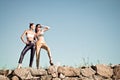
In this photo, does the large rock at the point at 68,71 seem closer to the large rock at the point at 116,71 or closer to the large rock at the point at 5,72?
Result: the large rock at the point at 116,71

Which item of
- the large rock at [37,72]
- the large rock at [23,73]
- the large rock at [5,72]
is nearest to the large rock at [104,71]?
the large rock at [37,72]

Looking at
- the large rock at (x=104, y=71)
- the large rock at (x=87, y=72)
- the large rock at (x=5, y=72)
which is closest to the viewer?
the large rock at (x=5, y=72)

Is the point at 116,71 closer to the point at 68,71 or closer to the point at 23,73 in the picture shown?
the point at 68,71

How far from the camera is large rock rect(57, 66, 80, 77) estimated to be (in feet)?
27.4

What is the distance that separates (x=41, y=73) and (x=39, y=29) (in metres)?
1.86

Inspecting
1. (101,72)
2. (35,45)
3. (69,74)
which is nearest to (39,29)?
(35,45)

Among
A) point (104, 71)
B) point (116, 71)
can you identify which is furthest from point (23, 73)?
point (116, 71)

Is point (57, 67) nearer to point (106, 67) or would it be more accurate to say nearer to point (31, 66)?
point (31, 66)

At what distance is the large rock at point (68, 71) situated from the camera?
8.34m

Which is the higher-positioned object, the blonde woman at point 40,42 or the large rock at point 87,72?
the blonde woman at point 40,42

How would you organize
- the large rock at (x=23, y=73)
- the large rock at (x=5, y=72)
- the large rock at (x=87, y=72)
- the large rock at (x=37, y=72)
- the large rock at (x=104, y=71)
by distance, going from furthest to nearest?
the large rock at (x=104, y=71) < the large rock at (x=87, y=72) < the large rock at (x=5, y=72) < the large rock at (x=37, y=72) < the large rock at (x=23, y=73)

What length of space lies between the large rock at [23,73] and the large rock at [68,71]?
3.43ft

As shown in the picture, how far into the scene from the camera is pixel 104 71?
871 centimetres

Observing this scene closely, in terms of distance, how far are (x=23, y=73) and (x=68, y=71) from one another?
1.57 metres
